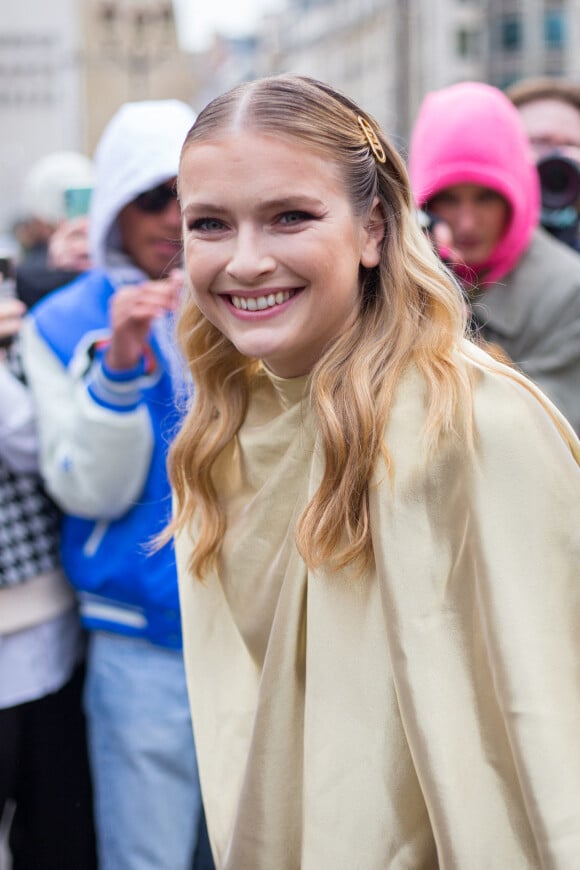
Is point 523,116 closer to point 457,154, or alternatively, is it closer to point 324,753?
point 457,154

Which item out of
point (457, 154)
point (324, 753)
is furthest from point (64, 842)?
point (457, 154)

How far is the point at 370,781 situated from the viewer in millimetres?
1537

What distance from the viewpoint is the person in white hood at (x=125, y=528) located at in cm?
246

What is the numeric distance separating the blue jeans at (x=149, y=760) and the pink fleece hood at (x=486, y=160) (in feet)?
4.37

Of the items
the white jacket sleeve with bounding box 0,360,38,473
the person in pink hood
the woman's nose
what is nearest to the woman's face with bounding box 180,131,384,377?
the woman's nose

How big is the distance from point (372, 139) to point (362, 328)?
284 mm

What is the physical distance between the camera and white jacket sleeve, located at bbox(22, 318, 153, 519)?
2455mm

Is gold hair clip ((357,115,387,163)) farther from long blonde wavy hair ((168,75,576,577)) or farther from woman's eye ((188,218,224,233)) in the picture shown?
woman's eye ((188,218,224,233))

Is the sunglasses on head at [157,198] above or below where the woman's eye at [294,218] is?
below

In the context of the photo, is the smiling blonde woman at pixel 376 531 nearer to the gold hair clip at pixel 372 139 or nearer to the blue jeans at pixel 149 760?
the gold hair clip at pixel 372 139

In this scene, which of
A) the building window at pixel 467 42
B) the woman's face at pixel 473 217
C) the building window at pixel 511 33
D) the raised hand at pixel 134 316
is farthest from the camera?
the building window at pixel 467 42

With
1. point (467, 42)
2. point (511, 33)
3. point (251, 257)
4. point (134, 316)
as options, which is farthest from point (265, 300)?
point (511, 33)

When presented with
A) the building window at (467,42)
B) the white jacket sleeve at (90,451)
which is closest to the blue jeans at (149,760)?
the white jacket sleeve at (90,451)

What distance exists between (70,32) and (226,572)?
1932 cm
